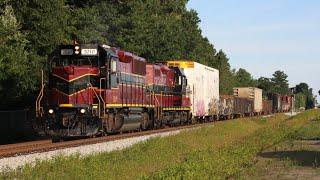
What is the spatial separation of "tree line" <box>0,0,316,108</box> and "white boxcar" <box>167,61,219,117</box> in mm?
6666

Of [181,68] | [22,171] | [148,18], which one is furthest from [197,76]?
[22,171]

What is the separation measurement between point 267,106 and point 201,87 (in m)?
50.5

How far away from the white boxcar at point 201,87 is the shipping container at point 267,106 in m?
36.8

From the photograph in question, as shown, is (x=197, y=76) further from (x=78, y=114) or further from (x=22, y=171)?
(x=22, y=171)

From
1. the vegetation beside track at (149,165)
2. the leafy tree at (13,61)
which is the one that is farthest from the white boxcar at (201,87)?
the vegetation beside track at (149,165)

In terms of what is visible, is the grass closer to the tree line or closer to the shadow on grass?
the shadow on grass

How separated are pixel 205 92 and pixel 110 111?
77.5ft

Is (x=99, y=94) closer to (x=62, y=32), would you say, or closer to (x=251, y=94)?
(x=62, y=32)

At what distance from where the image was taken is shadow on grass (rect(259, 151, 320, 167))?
16.2 meters

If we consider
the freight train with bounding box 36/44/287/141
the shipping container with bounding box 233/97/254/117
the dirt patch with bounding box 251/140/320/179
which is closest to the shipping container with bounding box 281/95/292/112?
the shipping container with bounding box 233/97/254/117

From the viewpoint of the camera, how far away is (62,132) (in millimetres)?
24438

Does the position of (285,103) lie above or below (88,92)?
below

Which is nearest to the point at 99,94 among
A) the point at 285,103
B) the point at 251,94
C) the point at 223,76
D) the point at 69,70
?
the point at 69,70

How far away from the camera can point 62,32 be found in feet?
104
